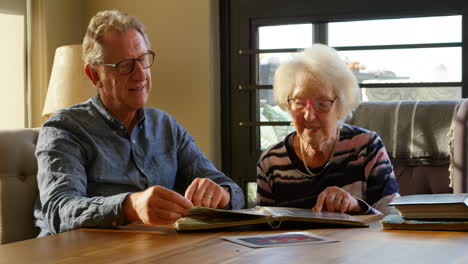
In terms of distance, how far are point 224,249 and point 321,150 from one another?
933mm

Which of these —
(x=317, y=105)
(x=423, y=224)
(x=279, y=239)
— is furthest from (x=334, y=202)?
(x=317, y=105)

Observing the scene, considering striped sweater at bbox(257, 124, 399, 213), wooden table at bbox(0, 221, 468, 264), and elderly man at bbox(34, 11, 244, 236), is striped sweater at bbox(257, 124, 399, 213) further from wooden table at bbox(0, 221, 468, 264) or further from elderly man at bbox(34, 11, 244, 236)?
wooden table at bbox(0, 221, 468, 264)

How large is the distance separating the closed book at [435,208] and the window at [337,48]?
6.00 ft

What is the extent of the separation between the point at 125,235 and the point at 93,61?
2.61ft

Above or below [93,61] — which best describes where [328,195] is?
below

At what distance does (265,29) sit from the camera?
3.48 m

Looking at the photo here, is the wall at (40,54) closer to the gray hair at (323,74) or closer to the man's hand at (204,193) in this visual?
the gray hair at (323,74)

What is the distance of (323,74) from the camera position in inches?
81.4

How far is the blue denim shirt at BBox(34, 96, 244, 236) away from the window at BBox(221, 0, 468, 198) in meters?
1.36

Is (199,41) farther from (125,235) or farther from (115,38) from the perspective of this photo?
(125,235)

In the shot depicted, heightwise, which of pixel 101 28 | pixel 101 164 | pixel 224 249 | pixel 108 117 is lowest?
Result: pixel 224 249

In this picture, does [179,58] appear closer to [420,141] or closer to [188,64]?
[188,64]

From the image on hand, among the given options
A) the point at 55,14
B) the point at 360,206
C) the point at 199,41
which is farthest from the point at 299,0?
the point at 360,206

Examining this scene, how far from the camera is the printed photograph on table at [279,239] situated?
1.24 metres
